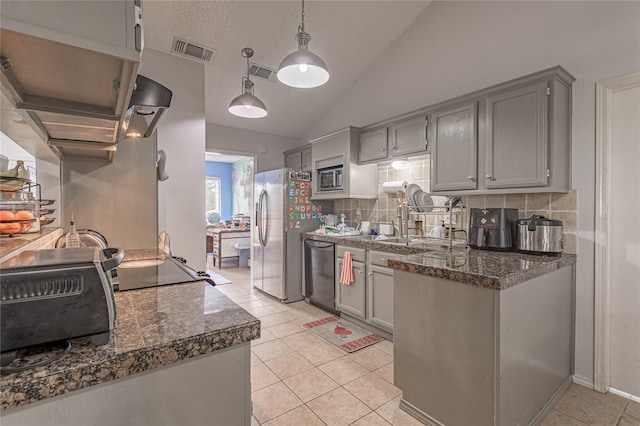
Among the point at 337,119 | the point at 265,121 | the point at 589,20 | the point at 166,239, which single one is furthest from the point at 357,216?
the point at 589,20

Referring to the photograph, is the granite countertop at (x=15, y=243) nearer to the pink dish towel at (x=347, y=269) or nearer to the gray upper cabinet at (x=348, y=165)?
the pink dish towel at (x=347, y=269)

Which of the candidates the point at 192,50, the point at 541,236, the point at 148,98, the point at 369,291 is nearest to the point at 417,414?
the point at 369,291

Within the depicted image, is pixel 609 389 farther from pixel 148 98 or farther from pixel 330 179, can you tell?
pixel 148 98

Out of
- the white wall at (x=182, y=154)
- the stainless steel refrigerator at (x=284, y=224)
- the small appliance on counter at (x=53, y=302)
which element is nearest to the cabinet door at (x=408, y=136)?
the stainless steel refrigerator at (x=284, y=224)

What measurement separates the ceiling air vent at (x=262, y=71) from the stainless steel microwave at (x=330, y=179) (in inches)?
52.4

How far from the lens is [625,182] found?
6.71 ft

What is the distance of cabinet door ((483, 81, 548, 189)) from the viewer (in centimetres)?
211

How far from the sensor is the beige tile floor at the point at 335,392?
6.06ft

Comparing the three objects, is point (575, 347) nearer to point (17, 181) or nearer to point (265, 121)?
point (17, 181)

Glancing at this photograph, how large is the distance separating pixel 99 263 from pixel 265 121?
163 inches

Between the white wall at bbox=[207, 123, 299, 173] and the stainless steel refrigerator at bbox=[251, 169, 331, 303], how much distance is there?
576mm

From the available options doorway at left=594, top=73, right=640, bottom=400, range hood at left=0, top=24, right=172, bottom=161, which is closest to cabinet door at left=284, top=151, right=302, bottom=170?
range hood at left=0, top=24, right=172, bottom=161

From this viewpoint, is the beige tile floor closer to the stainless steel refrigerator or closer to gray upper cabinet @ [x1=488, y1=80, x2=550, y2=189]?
the stainless steel refrigerator

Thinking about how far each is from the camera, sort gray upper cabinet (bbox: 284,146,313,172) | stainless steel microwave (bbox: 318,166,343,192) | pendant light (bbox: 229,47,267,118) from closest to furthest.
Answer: pendant light (bbox: 229,47,267,118) → stainless steel microwave (bbox: 318,166,343,192) → gray upper cabinet (bbox: 284,146,313,172)
